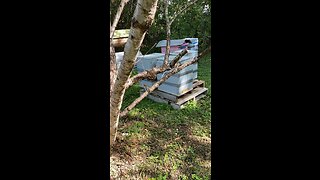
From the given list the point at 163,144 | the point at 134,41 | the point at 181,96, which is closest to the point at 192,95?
the point at 181,96

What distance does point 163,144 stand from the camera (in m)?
2.97

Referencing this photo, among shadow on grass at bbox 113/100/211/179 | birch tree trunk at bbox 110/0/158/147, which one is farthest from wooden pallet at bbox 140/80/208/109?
birch tree trunk at bbox 110/0/158/147

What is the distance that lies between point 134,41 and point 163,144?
174 centimetres

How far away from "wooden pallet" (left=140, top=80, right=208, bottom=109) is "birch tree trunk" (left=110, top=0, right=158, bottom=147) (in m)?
1.73

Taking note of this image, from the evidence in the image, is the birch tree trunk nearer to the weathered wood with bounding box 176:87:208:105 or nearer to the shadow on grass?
the shadow on grass

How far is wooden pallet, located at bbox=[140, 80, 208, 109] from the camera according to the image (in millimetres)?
4012

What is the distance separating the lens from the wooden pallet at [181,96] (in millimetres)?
4012

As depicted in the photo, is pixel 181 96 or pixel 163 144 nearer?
pixel 163 144

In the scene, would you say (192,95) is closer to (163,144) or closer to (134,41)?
(163,144)
